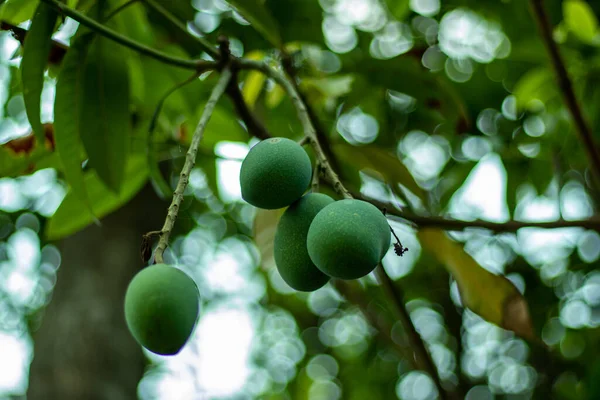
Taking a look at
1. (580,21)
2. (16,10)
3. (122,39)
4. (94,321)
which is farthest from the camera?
(94,321)

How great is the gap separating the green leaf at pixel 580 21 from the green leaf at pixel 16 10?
4.72 ft

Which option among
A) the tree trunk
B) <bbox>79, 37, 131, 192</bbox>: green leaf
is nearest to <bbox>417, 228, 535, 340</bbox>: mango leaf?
<bbox>79, 37, 131, 192</bbox>: green leaf

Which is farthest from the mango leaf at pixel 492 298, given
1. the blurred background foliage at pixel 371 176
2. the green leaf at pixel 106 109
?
the green leaf at pixel 106 109

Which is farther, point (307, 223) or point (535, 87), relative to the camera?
point (535, 87)

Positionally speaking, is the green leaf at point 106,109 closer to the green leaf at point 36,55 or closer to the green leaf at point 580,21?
the green leaf at point 36,55

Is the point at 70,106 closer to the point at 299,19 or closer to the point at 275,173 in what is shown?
the point at 275,173

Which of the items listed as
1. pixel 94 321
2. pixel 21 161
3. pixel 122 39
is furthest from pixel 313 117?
pixel 94 321

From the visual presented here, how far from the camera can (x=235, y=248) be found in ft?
12.9

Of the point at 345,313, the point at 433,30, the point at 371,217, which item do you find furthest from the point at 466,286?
the point at 345,313

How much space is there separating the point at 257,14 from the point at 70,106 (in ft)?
1.43

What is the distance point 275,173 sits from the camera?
29.8 inches

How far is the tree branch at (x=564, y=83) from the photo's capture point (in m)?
1.38

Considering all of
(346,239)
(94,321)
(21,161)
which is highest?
(346,239)

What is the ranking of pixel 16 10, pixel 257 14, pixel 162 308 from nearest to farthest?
pixel 162 308 → pixel 16 10 → pixel 257 14
